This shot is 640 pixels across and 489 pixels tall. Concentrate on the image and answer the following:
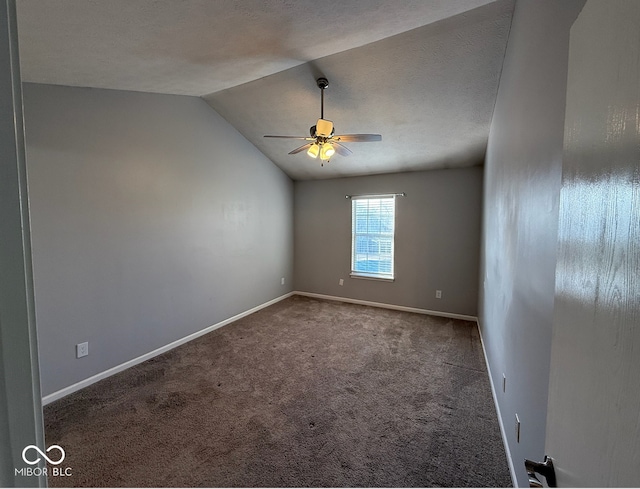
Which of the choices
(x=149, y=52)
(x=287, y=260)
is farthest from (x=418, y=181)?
(x=149, y=52)

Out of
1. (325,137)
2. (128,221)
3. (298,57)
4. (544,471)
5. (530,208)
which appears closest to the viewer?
(544,471)

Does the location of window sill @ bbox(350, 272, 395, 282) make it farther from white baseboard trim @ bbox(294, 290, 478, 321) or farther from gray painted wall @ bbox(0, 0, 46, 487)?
gray painted wall @ bbox(0, 0, 46, 487)

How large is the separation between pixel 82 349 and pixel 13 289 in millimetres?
2720

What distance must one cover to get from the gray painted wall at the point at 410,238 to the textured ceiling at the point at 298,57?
2.49 feet

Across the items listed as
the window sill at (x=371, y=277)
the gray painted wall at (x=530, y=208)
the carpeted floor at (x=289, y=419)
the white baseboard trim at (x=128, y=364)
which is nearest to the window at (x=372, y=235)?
the window sill at (x=371, y=277)

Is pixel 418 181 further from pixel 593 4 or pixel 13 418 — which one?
pixel 13 418

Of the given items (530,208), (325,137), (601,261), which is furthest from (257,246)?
(601,261)

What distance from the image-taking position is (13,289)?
1.15ft

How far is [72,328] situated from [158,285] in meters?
0.78

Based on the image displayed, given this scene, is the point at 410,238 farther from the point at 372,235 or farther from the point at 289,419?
the point at 289,419

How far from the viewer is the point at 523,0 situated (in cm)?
149

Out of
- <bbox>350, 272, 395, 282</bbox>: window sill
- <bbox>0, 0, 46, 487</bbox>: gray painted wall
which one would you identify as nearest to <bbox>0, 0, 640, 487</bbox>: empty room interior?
<bbox>0, 0, 46, 487</bbox>: gray painted wall

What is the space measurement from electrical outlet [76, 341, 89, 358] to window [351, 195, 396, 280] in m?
3.67

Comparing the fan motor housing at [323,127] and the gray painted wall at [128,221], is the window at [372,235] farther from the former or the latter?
the fan motor housing at [323,127]
